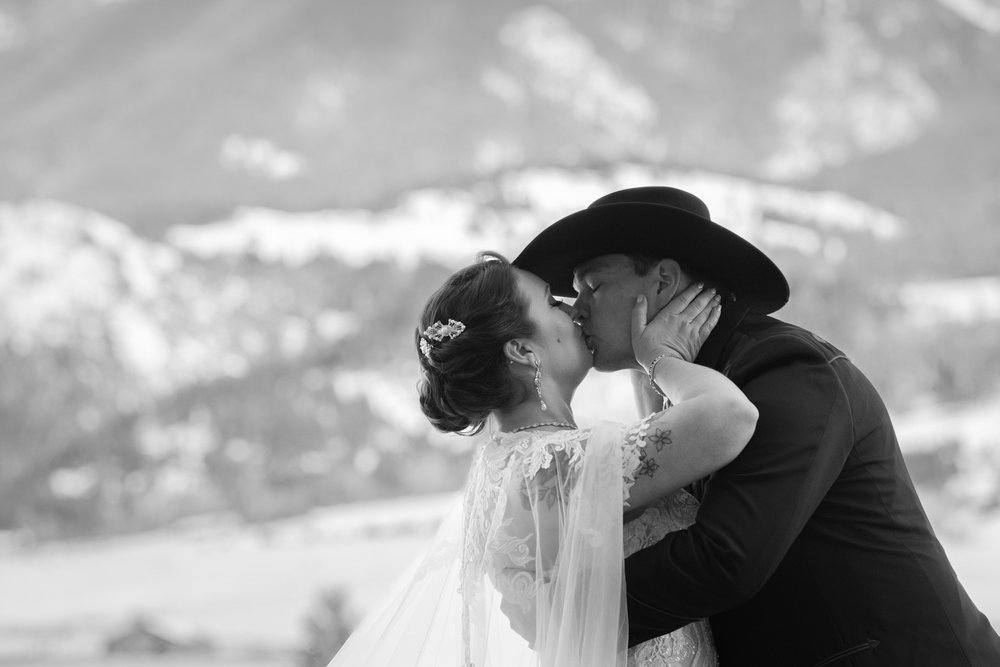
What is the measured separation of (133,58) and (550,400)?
779 inches

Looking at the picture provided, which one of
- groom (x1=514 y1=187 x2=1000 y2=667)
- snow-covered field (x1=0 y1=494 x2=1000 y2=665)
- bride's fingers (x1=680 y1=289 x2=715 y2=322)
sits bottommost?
groom (x1=514 y1=187 x2=1000 y2=667)

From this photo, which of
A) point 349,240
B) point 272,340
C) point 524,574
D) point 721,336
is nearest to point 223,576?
point 272,340

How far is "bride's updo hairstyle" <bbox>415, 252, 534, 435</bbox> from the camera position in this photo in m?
1.93

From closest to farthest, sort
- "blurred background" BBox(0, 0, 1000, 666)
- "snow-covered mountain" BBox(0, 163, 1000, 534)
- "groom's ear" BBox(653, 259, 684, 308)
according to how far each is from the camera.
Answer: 1. "groom's ear" BBox(653, 259, 684, 308)
2. "blurred background" BBox(0, 0, 1000, 666)
3. "snow-covered mountain" BBox(0, 163, 1000, 534)

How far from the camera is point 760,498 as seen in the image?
1.57m

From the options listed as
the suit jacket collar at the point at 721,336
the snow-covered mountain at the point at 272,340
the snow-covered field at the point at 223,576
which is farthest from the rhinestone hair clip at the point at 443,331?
the snow-covered mountain at the point at 272,340

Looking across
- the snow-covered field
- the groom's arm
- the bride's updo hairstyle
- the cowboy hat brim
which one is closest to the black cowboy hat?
the cowboy hat brim

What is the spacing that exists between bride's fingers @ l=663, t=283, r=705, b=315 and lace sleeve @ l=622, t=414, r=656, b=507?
24 centimetres

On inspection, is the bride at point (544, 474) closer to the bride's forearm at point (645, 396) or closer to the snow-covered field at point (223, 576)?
the bride's forearm at point (645, 396)

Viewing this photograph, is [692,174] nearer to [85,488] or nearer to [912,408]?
[912,408]

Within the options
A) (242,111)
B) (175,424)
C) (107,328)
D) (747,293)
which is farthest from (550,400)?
(242,111)

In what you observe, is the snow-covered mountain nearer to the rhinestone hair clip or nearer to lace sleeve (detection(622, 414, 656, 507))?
the rhinestone hair clip

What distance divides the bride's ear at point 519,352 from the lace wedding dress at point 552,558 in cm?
13

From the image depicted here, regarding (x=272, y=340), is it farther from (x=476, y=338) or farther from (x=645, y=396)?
(x=476, y=338)
